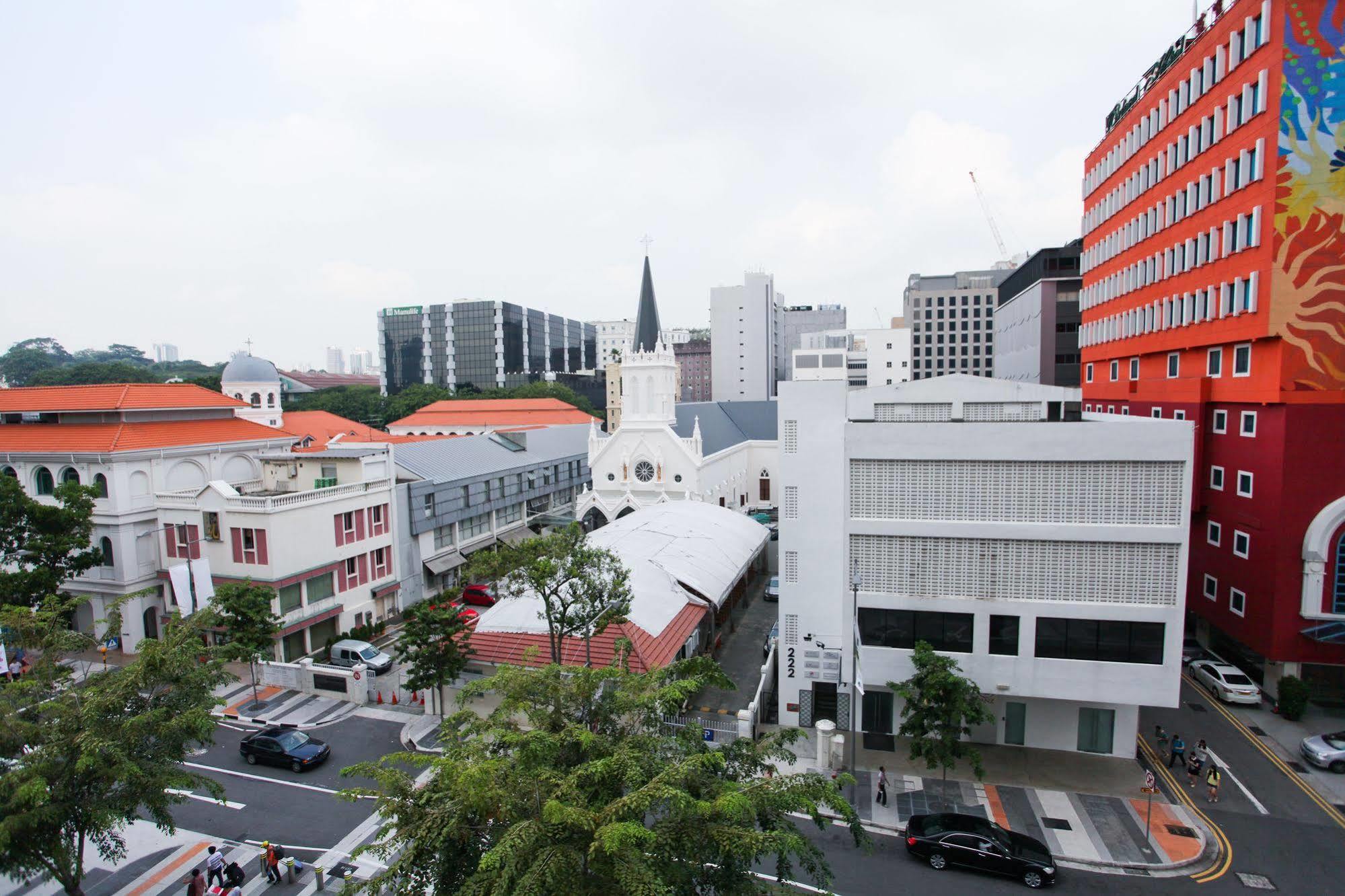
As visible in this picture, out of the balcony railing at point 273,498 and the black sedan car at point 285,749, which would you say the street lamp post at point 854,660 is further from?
the balcony railing at point 273,498

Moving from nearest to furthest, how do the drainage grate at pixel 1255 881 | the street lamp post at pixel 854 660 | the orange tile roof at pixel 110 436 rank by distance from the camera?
the drainage grate at pixel 1255 881
the street lamp post at pixel 854 660
the orange tile roof at pixel 110 436

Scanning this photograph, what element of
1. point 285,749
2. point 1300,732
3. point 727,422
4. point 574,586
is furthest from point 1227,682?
point 727,422

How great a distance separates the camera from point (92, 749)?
14.5 m

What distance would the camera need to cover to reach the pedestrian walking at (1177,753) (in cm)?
2434

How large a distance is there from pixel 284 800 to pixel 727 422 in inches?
2254

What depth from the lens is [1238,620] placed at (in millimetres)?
30641

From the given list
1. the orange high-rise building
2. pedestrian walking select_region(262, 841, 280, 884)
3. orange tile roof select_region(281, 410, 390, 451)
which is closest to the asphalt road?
pedestrian walking select_region(262, 841, 280, 884)

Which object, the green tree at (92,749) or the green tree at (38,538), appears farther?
the green tree at (38,538)

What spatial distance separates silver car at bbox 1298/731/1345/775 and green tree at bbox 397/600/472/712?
29.5 meters

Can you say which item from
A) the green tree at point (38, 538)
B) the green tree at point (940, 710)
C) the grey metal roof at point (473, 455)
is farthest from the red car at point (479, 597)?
the green tree at point (940, 710)

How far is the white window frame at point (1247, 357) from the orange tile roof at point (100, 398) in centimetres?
5321

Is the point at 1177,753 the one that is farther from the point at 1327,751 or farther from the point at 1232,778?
the point at 1327,751

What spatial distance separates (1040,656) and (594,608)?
48.3ft

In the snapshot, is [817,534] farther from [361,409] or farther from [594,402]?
[594,402]
